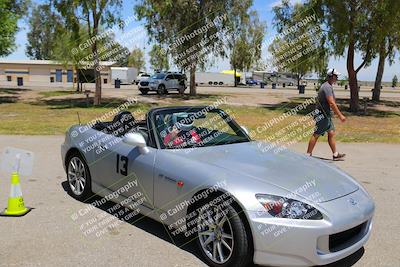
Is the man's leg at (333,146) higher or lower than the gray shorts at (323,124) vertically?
lower

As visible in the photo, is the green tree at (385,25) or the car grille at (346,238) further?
the green tree at (385,25)

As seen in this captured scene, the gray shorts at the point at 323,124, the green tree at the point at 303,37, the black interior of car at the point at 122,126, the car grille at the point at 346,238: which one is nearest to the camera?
the car grille at the point at 346,238

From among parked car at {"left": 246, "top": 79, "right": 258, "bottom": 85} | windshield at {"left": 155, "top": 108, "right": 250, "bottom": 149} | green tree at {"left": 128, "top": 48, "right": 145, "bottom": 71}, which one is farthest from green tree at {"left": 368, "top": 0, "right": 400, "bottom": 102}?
green tree at {"left": 128, "top": 48, "right": 145, "bottom": 71}

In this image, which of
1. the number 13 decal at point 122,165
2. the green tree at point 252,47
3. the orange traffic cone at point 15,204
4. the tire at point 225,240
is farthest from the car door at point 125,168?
the green tree at point 252,47

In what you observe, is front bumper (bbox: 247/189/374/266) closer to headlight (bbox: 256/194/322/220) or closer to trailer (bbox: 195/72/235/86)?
headlight (bbox: 256/194/322/220)

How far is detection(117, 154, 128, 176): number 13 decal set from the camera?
4.87 m

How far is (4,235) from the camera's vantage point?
452 cm

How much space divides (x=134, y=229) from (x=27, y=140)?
24.7ft

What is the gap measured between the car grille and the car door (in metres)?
1.89

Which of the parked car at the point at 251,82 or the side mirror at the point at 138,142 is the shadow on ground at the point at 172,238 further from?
the parked car at the point at 251,82

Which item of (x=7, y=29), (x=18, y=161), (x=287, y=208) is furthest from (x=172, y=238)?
(x=7, y=29)

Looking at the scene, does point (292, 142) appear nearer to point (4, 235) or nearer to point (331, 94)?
point (331, 94)

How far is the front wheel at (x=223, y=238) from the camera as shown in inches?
139

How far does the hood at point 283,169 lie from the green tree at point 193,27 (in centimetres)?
2605
